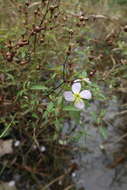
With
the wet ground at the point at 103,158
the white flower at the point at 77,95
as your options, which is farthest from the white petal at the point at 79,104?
the wet ground at the point at 103,158

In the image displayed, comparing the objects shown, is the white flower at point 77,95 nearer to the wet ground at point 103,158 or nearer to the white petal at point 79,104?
the white petal at point 79,104

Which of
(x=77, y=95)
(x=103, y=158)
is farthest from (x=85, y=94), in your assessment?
(x=103, y=158)

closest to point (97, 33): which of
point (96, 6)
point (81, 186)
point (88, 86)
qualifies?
point (96, 6)

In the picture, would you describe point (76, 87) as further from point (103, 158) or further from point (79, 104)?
point (103, 158)

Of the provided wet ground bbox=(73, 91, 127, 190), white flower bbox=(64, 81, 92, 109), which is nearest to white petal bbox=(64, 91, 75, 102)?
white flower bbox=(64, 81, 92, 109)

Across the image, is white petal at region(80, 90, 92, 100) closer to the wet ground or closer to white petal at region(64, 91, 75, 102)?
white petal at region(64, 91, 75, 102)

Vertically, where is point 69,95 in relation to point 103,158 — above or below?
above
